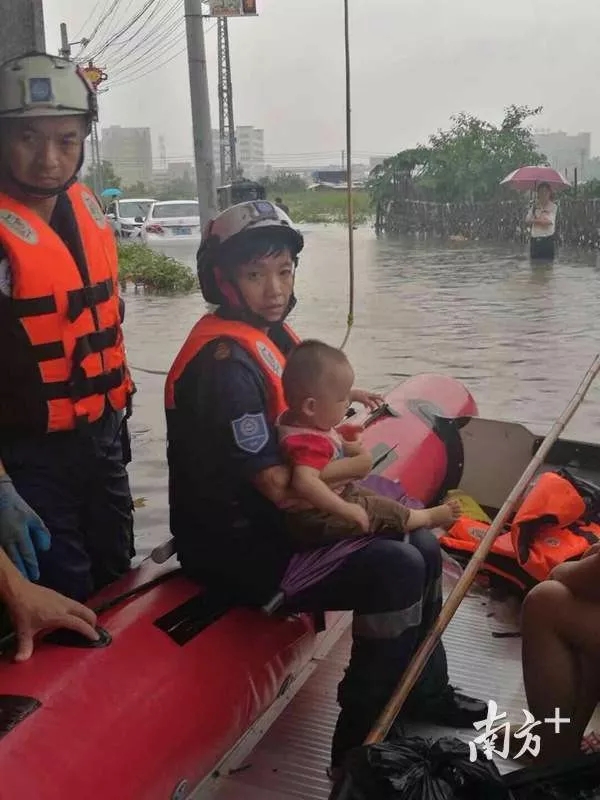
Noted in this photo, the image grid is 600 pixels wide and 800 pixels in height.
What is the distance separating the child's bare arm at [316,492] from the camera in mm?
1726

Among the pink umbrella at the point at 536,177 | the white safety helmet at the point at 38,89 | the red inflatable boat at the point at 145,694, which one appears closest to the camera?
the red inflatable boat at the point at 145,694

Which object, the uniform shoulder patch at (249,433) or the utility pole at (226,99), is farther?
the utility pole at (226,99)

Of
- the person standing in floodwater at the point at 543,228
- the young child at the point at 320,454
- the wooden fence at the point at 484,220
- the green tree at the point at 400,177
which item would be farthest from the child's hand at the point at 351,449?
the wooden fence at the point at 484,220

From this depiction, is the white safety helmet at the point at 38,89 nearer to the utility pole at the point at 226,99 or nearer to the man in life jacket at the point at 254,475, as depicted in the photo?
the man in life jacket at the point at 254,475

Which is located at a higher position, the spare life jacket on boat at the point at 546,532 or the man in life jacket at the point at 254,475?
the man in life jacket at the point at 254,475

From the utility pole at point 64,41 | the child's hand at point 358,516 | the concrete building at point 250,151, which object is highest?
the utility pole at point 64,41

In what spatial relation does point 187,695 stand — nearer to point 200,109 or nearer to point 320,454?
point 320,454

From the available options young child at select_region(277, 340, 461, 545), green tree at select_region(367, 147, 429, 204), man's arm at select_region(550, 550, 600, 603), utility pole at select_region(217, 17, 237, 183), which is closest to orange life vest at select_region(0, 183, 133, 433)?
young child at select_region(277, 340, 461, 545)

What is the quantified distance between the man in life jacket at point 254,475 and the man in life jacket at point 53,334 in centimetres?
18

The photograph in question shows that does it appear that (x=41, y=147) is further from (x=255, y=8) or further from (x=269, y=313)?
(x=255, y=8)

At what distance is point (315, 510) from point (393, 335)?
221 inches

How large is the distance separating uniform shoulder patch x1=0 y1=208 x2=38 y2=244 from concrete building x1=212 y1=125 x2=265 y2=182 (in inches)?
30.9

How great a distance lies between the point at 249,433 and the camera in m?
1.73

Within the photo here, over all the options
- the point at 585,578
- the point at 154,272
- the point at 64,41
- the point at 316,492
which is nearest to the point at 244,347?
the point at 316,492
